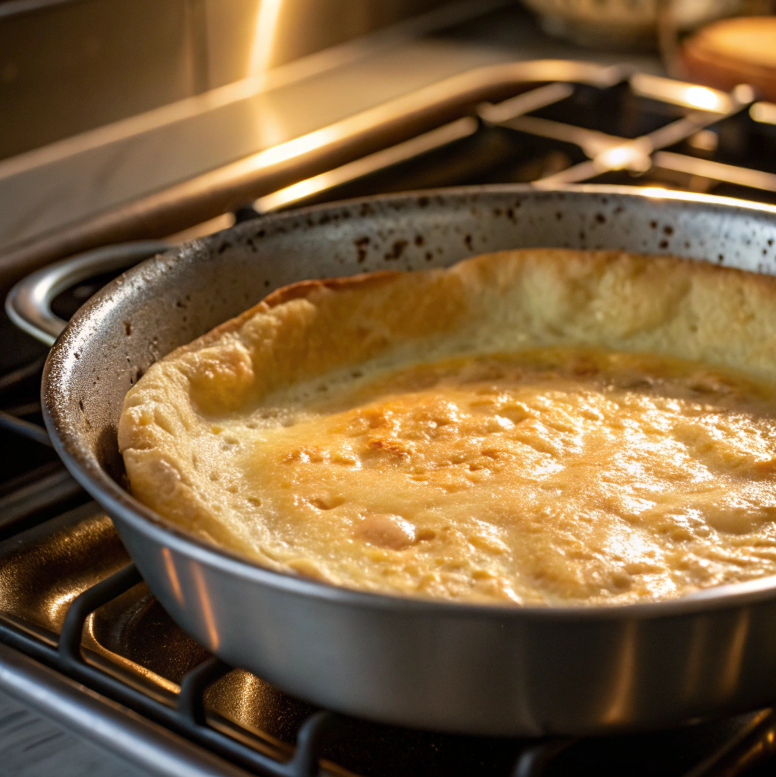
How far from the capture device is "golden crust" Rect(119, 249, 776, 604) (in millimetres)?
960

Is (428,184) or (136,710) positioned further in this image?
(428,184)

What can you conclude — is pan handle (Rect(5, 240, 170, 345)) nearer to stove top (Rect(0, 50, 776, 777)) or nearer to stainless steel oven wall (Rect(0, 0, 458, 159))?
stove top (Rect(0, 50, 776, 777))

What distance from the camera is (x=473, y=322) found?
1.12m

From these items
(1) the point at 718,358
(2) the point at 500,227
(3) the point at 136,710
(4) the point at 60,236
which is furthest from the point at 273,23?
(3) the point at 136,710

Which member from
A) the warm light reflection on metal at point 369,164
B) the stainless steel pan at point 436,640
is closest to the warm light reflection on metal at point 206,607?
the stainless steel pan at point 436,640

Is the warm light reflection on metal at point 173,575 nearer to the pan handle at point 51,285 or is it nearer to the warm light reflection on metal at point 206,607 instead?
the warm light reflection on metal at point 206,607

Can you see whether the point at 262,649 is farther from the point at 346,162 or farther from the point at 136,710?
the point at 346,162

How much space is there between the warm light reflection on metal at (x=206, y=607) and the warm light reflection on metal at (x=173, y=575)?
2 centimetres

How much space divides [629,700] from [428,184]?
1.08 m

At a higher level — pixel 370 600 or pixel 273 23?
pixel 273 23

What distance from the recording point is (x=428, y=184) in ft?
5.08

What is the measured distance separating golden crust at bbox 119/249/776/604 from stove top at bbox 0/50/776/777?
155mm

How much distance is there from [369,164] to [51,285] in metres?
0.61

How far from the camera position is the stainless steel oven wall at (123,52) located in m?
1.58
